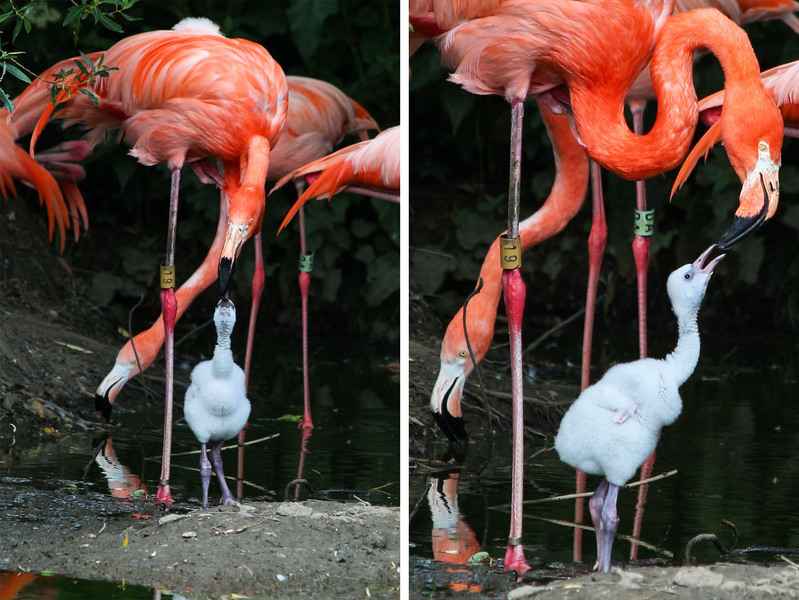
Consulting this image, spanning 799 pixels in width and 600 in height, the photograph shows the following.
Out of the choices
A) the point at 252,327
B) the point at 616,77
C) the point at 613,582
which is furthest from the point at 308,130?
the point at 613,582

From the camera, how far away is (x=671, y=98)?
385 centimetres

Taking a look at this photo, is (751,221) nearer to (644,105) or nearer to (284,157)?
(644,105)

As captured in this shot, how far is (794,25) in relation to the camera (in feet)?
15.6

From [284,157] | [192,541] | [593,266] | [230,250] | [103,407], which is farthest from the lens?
[103,407]

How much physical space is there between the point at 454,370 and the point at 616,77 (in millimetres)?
920

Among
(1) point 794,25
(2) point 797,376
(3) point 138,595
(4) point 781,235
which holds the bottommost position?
(3) point 138,595

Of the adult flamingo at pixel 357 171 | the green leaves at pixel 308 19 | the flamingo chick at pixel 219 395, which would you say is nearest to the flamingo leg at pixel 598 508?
the flamingo chick at pixel 219 395

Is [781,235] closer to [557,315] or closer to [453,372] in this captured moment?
[557,315]

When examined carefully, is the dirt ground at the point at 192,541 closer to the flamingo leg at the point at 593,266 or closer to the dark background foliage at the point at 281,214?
the flamingo leg at the point at 593,266

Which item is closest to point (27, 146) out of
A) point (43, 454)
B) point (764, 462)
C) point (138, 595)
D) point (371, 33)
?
point (43, 454)

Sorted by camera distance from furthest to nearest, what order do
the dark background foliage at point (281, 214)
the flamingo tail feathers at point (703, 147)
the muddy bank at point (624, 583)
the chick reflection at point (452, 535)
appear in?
the dark background foliage at point (281, 214)
the flamingo tail feathers at point (703, 147)
the chick reflection at point (452, 535)
the muddy bank at point (624, 583)

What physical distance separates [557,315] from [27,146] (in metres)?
2.37

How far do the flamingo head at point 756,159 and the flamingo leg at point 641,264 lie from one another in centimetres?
53

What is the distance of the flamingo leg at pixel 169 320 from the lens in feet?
14.9
